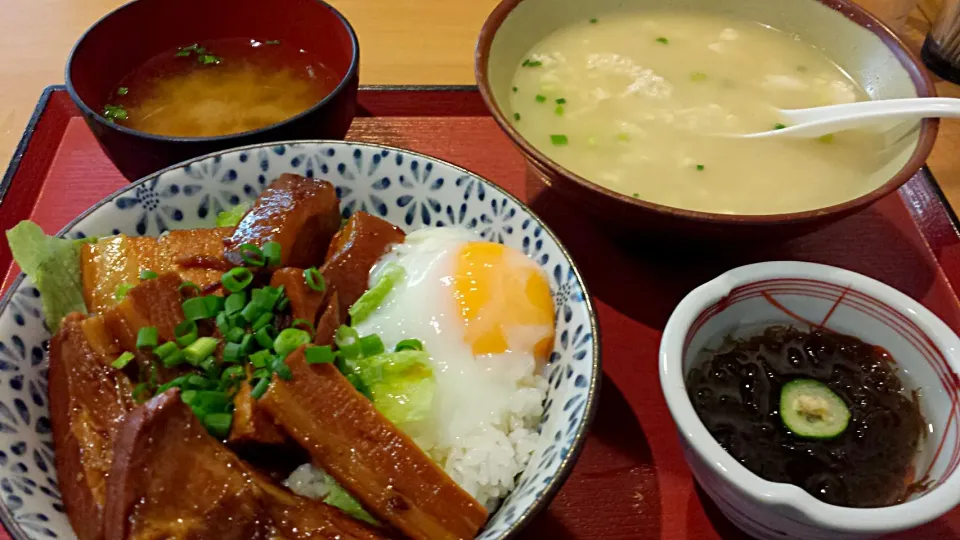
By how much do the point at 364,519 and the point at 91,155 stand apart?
5.24 ft

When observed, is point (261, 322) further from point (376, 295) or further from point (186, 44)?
point (186, 44)

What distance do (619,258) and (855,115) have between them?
0.73 metres

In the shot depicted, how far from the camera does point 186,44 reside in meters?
2.21

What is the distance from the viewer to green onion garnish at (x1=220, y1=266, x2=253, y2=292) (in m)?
1.40

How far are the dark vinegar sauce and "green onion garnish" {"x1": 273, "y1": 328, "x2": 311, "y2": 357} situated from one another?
0.79m

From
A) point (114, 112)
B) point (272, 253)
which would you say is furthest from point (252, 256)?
point (114, 112)

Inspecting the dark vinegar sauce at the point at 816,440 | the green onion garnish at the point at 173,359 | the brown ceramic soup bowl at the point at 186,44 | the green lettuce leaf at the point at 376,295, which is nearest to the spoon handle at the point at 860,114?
the dark vinegar sauce at the point at 816,440

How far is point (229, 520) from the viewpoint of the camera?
1.07 m

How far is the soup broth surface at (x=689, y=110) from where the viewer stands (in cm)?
182

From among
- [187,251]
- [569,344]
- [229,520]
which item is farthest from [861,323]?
[187,251]

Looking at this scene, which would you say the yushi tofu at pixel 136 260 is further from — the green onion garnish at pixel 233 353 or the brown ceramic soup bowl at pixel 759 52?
the brown ceramic soup bowl at pixel 759 52

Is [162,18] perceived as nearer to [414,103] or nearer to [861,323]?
[414,103]

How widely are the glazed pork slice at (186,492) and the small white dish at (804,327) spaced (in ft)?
2.06

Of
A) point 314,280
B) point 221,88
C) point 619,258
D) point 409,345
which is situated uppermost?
point 221,88
